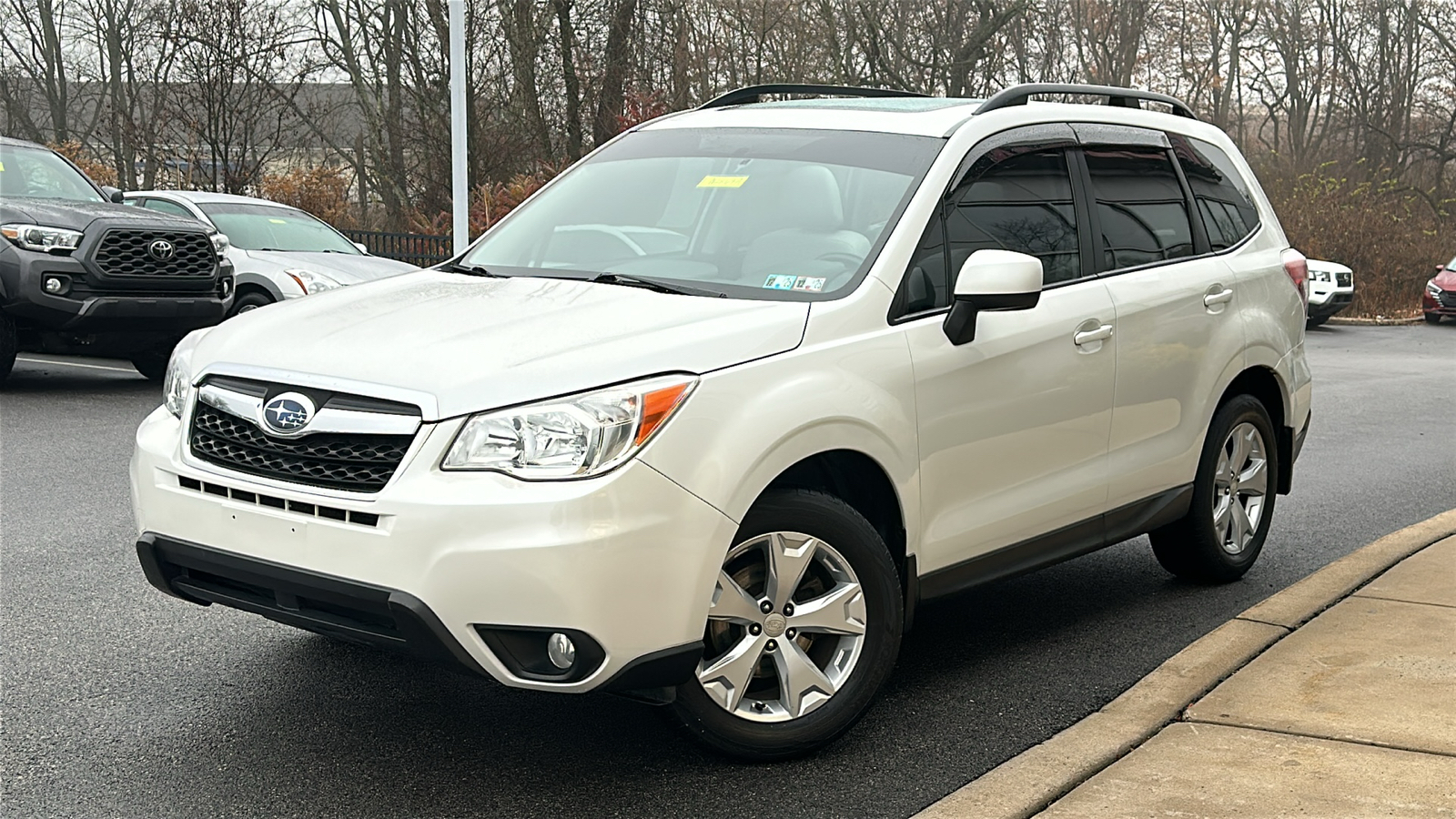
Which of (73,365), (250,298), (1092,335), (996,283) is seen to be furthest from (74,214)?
(996,283)

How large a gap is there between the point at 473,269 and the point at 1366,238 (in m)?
29.4

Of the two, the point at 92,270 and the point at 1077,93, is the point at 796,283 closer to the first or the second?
the point at 1077,93

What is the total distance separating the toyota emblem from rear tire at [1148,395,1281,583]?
338 inches

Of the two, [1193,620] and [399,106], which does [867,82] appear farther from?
[1193,620]

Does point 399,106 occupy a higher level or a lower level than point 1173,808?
higher

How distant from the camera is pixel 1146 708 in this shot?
4.56m

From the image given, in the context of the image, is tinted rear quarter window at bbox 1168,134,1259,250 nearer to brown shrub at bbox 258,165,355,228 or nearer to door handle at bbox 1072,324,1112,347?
door handle at bbox 1072,324,1112,347

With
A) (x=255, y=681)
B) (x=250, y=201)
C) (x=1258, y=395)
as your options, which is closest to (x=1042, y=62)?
(x=250, y=201)

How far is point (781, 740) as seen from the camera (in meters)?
4.12

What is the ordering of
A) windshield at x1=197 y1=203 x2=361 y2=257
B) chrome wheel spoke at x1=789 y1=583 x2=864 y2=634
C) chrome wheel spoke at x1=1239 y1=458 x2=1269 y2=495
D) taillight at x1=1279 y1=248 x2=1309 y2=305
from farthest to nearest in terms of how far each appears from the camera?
1. windshield at x1=197 y1=203 x2=361 y2=257
2. taillight at x1=1279 y1=248 x2=1309 y2=305
3. chrome wheel spoke at x1=1239 y1=458 x2=1269 y2=495
4. chrome wheel spoke at x1=789 y1=583 x2=864 y2=634

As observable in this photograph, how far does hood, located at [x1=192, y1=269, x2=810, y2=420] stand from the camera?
3.69 metres

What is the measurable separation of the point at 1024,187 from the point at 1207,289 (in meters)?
1.13

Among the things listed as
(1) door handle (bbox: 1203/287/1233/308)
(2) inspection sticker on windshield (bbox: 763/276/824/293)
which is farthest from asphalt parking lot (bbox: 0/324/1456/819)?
(2) inspection sticker on windshield (bbox: 763/276/824/293)

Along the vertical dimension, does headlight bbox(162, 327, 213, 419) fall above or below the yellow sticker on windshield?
below
